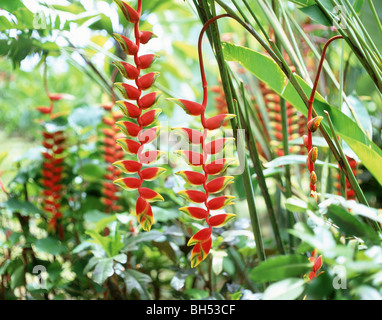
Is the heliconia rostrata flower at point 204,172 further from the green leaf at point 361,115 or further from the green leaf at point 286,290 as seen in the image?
the green leaf at point 361,115

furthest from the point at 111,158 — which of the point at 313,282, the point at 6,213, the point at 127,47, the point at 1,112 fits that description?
the point at 1,112

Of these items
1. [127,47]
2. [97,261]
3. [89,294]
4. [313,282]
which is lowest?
[89,294]

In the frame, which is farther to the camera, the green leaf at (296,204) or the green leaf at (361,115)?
the green leaf at (361,115)

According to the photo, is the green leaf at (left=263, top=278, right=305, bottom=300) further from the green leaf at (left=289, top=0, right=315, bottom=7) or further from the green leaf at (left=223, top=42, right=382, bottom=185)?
the green leaf at (left=289, top=0, right=315, bottom=7)

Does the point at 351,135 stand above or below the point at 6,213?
Answer: above

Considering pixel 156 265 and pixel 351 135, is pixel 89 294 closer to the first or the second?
pixel 156 265

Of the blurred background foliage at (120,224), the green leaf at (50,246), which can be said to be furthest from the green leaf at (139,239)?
the green leaf at (50,246)

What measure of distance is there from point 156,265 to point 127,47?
466 mm

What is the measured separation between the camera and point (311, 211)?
227 millimetres

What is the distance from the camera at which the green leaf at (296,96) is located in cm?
33

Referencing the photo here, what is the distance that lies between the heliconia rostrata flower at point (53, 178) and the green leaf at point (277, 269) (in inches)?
18.8

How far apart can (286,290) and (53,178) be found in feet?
1.65

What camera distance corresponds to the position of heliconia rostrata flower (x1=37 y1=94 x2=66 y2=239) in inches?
24.5

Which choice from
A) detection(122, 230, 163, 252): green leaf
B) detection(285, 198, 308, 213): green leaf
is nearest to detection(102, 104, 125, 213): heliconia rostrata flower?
detection(122, 230, 163, 252): green leaf
